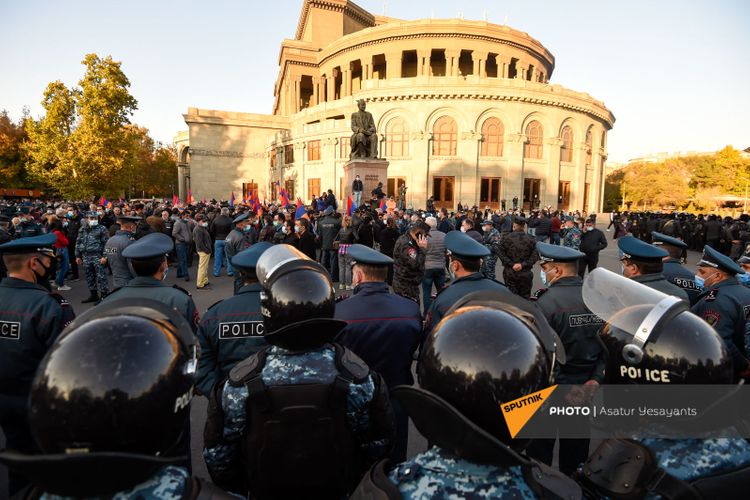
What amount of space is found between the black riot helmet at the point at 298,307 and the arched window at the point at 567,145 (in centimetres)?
4650

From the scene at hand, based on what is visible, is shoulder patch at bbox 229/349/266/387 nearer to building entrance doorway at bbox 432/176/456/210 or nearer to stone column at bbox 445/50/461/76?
building entrance doorway at bbox 432/176/456/210

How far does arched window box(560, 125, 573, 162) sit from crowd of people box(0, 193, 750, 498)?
43880 mm

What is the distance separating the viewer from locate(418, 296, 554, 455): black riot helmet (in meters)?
1.23

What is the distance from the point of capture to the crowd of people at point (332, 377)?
112 cm

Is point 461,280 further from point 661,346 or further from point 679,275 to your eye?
point 679,275

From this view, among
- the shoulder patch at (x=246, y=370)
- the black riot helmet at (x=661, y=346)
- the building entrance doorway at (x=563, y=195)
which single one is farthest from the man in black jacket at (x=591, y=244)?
the building entrance doorway at (x=563, y=195)

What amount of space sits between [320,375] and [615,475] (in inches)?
48.9

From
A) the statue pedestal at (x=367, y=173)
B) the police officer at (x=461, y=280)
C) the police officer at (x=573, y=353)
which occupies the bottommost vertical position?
the police officer at (x=573, y=353)

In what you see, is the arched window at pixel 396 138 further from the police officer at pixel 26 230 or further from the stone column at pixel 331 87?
the police officer at pixel 26 230

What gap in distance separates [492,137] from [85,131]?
37526 mm

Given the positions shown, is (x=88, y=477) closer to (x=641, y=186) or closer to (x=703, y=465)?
(x=703, y=465)

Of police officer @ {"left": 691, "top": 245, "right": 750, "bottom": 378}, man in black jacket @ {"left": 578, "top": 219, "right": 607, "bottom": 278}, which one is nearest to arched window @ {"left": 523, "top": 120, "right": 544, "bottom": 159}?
man in black jacket @ {"left": 578, "top": 219, "right": 607, "bottom": 278}

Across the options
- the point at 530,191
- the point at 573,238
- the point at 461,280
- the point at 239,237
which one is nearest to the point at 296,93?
the point at 530,191

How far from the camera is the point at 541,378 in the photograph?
50.9 inches
